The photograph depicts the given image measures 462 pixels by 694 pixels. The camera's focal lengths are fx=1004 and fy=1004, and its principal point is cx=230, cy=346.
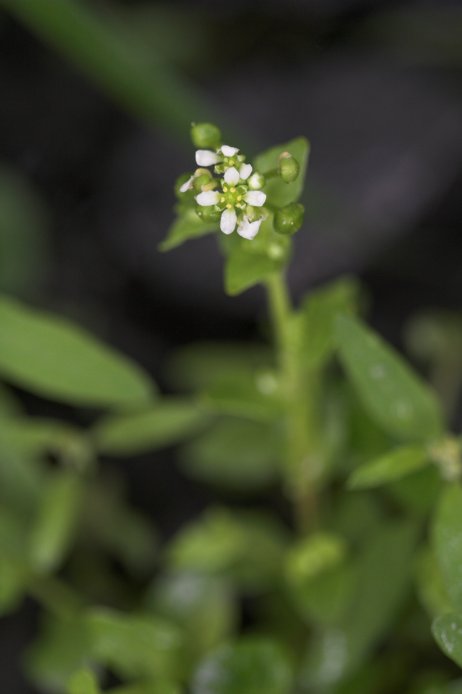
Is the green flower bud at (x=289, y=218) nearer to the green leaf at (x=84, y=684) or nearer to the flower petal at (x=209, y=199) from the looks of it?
the flower petal at (x=209, y=199)

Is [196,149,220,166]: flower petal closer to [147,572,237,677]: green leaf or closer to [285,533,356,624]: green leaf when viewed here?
[285,533,356,624]: green leaf

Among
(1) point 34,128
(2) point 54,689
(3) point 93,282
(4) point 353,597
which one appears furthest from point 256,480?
(1) point 34,128

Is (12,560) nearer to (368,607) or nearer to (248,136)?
(368,607)

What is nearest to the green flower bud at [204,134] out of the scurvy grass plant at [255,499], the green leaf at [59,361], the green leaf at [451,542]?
the scurvy grass plant at [255,499]

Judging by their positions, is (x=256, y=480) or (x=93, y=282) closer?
(x=256, y=480)

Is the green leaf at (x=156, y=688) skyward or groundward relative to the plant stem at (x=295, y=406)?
groundward

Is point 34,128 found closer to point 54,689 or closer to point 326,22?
point 326,22
